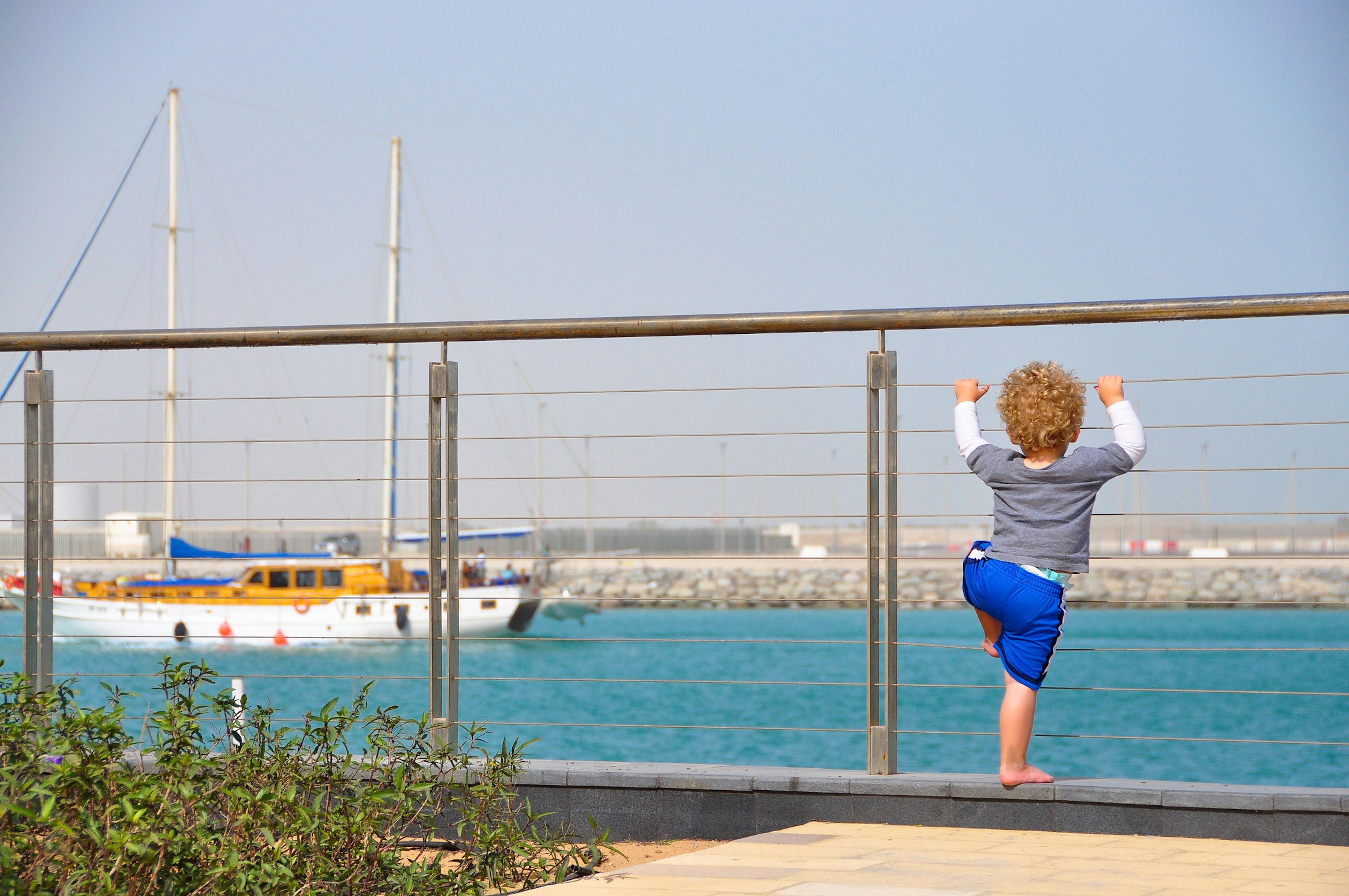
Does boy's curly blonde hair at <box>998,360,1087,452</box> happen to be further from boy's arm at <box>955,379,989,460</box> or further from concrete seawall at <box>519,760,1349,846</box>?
concrete seawall at <box>519,760,1349,846</box>

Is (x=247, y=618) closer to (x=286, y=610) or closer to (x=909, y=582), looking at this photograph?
(x=286, y=610)

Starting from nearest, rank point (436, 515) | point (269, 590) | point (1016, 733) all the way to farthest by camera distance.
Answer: point (1016, 733) < point (436, 515) < point (269, 590)

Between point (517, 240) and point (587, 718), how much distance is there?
16316 millimetres

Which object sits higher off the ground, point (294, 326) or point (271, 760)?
point (294, 326)

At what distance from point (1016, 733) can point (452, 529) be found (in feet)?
4.87

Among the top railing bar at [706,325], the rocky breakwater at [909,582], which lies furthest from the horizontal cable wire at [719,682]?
the rocky breakwater at [909,582]

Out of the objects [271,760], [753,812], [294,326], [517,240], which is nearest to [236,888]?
[271,760]

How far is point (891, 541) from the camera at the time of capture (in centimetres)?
307

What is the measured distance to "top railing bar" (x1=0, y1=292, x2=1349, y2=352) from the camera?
112 inches

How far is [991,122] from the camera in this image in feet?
126

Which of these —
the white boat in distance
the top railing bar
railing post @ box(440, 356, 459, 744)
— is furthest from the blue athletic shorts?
the white boat in distance

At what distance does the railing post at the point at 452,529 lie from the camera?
314cm

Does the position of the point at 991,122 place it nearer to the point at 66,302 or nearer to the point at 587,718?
the point at 587,718

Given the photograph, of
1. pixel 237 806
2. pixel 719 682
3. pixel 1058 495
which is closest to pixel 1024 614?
pixel 1058 495
